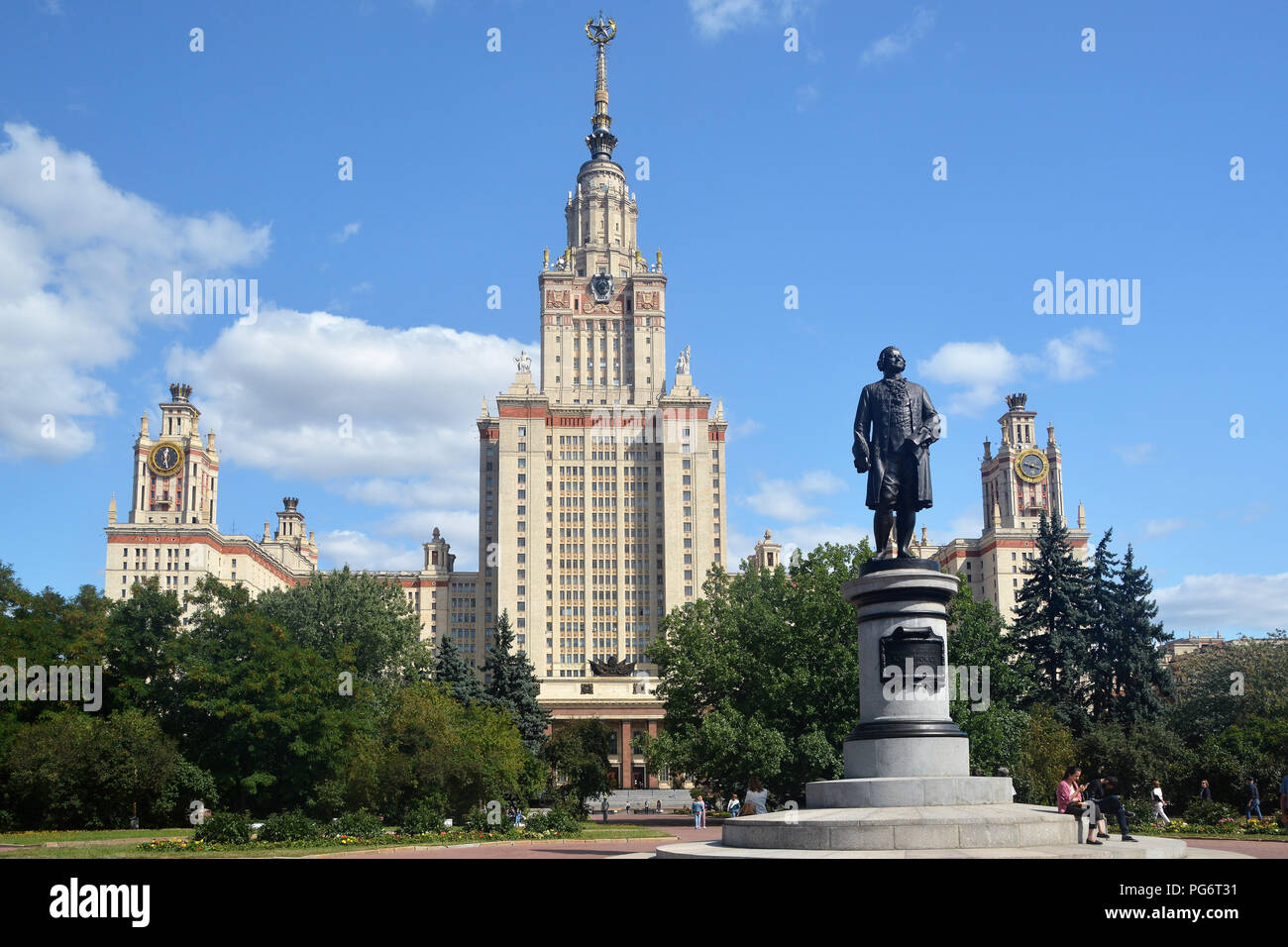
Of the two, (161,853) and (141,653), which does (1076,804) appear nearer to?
(161,853)

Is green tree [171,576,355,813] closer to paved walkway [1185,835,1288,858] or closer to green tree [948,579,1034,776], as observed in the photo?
green tree [948,579,1034,776]

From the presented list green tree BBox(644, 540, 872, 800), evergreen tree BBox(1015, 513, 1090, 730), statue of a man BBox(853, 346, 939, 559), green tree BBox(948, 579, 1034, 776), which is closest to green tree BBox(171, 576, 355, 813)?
green tree BBox(644, 540, 872, 800)

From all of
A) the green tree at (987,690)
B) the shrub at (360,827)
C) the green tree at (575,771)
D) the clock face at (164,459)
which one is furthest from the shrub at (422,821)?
the clock face at (164,459)

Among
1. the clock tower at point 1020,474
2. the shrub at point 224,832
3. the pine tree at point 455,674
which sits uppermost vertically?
the clock tower at point 1020,474

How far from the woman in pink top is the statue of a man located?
5044 millimetres

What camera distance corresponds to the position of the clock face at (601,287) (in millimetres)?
147750

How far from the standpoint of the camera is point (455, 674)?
65.7 metres

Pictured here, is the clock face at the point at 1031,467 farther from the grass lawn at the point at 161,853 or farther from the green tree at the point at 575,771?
the grass lawn at the point at 161,853

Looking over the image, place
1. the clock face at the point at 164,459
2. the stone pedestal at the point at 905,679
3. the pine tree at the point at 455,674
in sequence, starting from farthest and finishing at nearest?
the clock face at the point at 164,459 → the pine tree at the point at 455,674 → the stone pedestal at the point at 905,679

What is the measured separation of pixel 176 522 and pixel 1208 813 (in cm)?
14028

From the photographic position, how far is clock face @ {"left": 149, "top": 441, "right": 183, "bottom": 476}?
14875cm

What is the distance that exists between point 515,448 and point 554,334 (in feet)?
58.5

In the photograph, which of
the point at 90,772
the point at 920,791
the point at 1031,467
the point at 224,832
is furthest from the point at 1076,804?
the point at 1031,467
